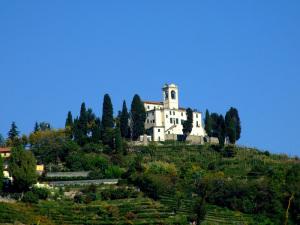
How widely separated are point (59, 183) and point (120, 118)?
802 inches

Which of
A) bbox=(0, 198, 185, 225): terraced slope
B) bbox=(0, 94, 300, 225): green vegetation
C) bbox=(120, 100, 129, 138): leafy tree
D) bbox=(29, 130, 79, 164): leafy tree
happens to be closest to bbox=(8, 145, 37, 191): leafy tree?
bbox=(0, 94, 300, 225): green vegetation

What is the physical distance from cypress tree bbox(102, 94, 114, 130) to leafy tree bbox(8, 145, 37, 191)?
18.9m

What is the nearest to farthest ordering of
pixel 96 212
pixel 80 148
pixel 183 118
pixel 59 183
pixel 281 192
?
pixel 96 212, pixel 281 192, pixel 59 183, pixel 80 148, pixel 183 118

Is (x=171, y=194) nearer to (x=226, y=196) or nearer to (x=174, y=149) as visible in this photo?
(x=226, y=196)

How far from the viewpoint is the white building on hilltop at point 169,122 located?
8550 centimetres

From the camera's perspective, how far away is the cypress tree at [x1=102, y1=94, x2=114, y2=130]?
79.1 metres

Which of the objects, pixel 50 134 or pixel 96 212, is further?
pixel 50 134

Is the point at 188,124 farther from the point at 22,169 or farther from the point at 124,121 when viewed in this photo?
the point at 22,169

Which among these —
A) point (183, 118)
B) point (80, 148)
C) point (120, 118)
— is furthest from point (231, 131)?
point (80, 148)

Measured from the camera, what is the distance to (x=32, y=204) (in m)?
54.1

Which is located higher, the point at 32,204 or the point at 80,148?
the point at 80,148

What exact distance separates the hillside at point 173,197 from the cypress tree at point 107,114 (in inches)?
265

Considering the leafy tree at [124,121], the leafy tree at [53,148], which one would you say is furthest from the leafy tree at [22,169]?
the leafy tree at [124,121]

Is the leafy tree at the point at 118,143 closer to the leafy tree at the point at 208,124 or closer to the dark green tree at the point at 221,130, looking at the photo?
the dark green tree at the point at 221,130
